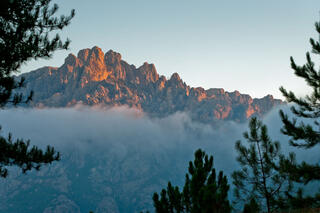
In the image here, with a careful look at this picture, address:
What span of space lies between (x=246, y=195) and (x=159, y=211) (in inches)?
492

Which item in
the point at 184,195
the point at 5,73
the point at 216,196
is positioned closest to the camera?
the point at 216,196

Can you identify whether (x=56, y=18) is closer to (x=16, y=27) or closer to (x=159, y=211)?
(x=16, y=27)

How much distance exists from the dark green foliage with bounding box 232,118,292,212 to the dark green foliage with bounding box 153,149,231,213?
9.65 meters

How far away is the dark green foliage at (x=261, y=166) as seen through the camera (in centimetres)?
2227

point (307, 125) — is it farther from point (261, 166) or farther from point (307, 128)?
point (261, 166)

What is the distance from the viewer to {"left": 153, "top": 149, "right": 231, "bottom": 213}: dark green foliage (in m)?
8.15

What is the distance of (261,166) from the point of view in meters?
23.3

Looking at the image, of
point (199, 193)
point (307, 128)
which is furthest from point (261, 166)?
point (199, 193)

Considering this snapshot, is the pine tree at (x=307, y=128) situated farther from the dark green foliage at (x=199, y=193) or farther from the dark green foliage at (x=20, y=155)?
the dark green foliage at (x=20, y=155)

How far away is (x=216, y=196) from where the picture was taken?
804 centimetres

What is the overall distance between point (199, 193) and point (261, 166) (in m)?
17.0

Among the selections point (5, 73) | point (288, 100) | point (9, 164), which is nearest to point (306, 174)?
point (288, 100)

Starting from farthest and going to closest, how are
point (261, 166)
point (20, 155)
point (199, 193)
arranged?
point (261, 166) < point (20, 155) < point (199, 193)

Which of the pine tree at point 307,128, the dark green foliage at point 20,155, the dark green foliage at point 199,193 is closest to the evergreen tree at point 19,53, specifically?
the dark green foliage at point 20,155
